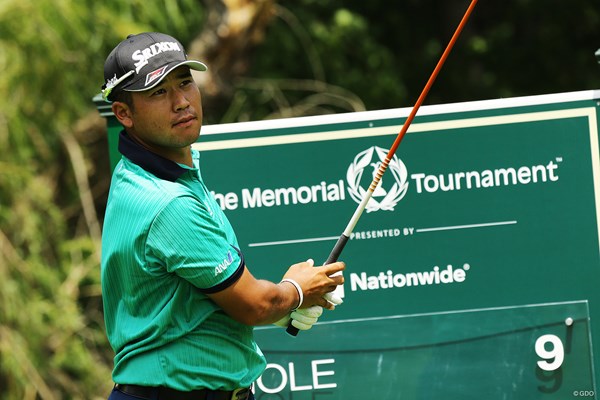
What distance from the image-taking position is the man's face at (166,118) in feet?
9.56

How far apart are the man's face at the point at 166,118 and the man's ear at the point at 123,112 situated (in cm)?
1

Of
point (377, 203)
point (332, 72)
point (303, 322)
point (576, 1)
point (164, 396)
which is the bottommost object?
point (164, 396)

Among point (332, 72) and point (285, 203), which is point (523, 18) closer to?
point (332, 72)

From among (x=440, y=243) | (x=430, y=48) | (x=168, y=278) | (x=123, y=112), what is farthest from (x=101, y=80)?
(x=430, y=48)

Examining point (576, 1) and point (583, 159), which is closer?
point (583, 159)

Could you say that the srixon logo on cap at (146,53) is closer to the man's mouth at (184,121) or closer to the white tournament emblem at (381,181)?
the man's mouth at (184,121)

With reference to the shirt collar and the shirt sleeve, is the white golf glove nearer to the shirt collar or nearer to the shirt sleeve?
the shirt sleeve

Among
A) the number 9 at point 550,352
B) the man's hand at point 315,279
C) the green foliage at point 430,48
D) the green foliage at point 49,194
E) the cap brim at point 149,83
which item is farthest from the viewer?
the green foliage at point 430,48

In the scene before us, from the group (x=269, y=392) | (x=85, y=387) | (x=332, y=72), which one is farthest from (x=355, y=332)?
(x=332, y=72)

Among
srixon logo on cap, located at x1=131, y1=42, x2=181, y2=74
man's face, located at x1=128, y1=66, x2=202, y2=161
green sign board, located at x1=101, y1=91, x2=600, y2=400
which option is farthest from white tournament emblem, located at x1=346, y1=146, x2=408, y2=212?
srixon logo on cap, located at x1=131, y1=42, x2=181, y2=74

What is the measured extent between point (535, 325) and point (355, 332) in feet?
1.96

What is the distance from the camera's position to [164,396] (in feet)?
9.49

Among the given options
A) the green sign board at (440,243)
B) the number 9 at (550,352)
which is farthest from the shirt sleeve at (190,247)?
the number 9 at (550,352)

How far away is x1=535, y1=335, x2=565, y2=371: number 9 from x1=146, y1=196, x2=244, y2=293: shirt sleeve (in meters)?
1.38
